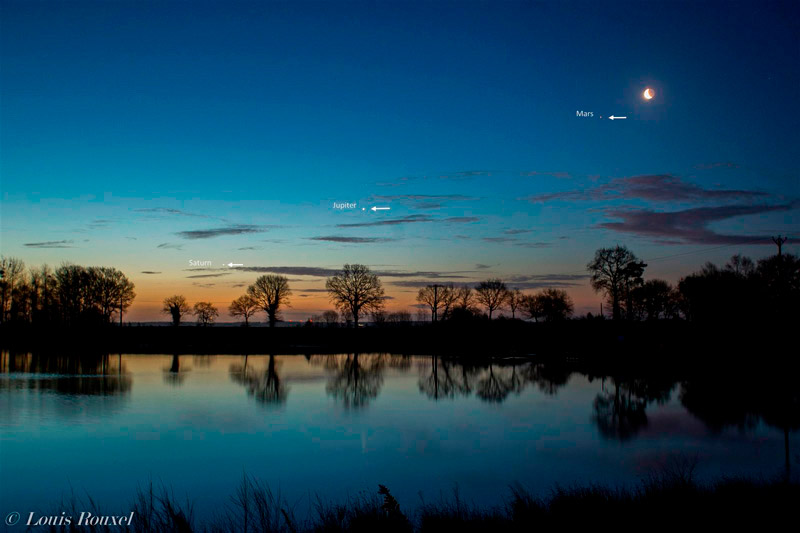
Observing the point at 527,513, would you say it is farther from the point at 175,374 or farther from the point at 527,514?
the point at 175,374

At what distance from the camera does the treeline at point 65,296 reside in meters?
74.6

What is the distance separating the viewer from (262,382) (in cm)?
3422

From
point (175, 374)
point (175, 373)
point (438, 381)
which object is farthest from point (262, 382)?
point (438, 381)

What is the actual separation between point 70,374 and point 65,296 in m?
50.9

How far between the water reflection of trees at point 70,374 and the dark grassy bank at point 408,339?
13144 millimetres

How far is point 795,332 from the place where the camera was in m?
40.0

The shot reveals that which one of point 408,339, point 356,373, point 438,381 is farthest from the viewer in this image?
point 408,339

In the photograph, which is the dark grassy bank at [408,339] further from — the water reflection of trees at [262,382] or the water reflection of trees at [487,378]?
the water reflection of trees at [262,382]

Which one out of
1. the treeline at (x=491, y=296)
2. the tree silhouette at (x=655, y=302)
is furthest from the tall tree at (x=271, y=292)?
the tree silhouette at (x=655, y=302)

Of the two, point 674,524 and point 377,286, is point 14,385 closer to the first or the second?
point 674,524

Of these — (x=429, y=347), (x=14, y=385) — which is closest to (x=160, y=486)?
(x=14, y=385)

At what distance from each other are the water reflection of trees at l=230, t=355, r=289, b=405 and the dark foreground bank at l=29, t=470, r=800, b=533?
1576 cm

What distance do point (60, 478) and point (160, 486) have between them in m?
2.75

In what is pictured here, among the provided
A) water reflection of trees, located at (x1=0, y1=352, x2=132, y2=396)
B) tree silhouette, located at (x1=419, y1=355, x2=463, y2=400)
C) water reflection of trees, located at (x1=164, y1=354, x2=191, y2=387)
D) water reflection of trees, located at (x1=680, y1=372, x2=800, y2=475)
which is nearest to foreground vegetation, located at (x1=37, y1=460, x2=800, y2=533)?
water reflection of trees, located at (x1=680, y1=372, x2=800, y2=475)
